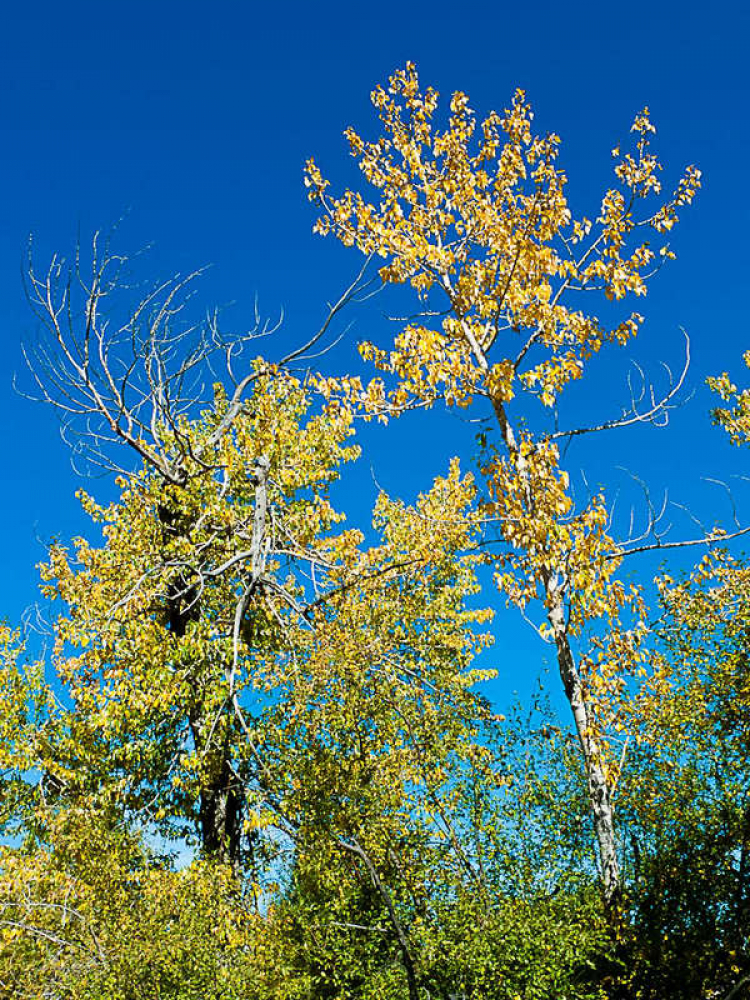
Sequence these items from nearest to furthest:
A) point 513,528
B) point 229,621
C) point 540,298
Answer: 1. point 513,528
2. point 540,298
3. point 229,621

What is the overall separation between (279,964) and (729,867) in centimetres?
789

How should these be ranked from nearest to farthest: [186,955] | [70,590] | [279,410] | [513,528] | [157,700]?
1. [513,528]
2. [186,955]
3. [157,700]
4. [279,410]
5. [70,590]

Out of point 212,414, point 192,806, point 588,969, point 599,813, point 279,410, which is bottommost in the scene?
point 588,969

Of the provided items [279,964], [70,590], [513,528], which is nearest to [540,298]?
[513,528]

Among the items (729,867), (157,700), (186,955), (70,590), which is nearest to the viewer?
(186,955)

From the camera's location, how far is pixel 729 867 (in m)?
13.6

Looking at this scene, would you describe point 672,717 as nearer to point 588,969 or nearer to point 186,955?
point 588,969

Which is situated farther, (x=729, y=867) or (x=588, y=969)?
(x=729, y=867)

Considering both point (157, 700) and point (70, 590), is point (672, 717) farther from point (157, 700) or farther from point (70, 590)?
point (70, 590)

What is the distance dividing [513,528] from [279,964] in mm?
8846

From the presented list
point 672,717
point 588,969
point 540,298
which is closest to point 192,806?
point 588,969

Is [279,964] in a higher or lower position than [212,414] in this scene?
lower

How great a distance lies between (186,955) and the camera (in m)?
11.2

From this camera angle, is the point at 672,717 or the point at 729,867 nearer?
the point at 729,867
